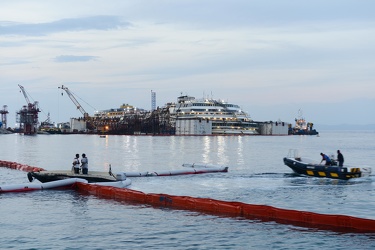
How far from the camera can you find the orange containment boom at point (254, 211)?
2356 cm

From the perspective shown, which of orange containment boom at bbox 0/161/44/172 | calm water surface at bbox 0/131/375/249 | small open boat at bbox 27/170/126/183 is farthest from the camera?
orange containment boom at bbox 0/161/44/172

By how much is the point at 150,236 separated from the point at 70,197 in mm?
12620

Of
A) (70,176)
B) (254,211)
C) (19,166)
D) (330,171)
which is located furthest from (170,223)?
(19,166)

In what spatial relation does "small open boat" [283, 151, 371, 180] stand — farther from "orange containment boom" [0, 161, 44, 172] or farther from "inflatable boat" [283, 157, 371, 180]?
"orange containment boom" [0, 161, 44, 172]

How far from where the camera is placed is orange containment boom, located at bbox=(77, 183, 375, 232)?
2356 cm

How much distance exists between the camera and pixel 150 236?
22.7 m

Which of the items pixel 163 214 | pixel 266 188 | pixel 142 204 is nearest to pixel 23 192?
pixel 142 204

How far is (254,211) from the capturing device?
2642 centimetres

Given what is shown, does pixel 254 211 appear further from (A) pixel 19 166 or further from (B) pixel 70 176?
(A) pixel 19 166

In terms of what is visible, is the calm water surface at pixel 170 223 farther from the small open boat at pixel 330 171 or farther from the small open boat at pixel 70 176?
the small open boat at pixel 70 176

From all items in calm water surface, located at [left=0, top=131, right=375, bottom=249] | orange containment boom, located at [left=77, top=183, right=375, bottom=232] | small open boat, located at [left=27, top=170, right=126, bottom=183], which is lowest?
calm water surface, located at [left=0, top=131, right=375, bottom=249]

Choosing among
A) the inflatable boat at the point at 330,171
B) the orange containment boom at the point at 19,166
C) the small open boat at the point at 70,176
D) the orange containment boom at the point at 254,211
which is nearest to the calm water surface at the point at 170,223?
the orange containment boom at the point at 254,211

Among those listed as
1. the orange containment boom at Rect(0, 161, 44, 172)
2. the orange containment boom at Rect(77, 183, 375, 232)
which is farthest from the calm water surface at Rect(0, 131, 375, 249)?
the orange containment boom at Rect(0, 161, 44, 172)

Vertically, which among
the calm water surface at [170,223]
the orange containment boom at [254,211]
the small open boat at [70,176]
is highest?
the small open boat at [70,176]
